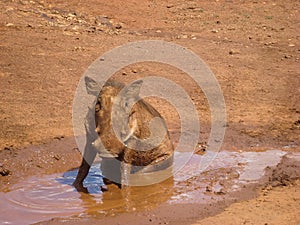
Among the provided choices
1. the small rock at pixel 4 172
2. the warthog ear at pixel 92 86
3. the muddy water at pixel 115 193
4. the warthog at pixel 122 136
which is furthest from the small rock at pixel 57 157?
the warthog ear at pixel 92 86

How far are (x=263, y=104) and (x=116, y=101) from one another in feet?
15.1

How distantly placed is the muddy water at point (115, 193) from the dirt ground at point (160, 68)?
0.41 meters

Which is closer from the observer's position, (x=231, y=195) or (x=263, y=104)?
(x=231, y=195)

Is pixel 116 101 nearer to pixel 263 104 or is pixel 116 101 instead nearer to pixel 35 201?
pixel 35 201

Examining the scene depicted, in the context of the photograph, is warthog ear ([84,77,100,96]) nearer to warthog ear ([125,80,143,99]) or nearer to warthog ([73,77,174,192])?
warthog ([73,77,174,192])

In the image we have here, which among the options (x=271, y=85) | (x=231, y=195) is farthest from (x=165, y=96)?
(x=231, y=195)

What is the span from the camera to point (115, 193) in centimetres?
696

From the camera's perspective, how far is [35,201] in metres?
6.79

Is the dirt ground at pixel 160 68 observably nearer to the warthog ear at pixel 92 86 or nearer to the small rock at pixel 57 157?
the small rock at pixel 57 157

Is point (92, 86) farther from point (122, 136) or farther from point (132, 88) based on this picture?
point (122, 136)

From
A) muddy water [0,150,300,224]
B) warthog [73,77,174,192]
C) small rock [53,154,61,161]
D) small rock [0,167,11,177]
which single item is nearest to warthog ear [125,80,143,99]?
warthog [73,77,174,192]

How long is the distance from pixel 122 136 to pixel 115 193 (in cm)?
77

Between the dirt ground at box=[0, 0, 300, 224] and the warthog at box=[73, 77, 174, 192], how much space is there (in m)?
1.02

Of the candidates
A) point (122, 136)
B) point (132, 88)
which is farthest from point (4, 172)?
point (132, 88)
